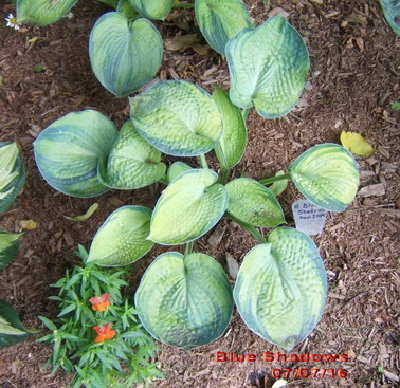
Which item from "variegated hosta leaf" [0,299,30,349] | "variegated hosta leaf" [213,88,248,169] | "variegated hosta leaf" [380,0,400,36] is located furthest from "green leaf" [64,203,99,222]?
"variegated hosta leaf" [380,0,400,36]

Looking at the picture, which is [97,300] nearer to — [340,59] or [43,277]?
[43,277]

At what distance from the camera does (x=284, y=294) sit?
4.81 ft

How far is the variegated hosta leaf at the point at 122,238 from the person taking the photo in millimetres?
1513

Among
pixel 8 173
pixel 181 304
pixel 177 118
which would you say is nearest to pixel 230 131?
pixel 177 118

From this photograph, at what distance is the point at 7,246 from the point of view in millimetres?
1617

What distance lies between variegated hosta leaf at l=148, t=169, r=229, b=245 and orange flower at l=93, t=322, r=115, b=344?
27 centimetres

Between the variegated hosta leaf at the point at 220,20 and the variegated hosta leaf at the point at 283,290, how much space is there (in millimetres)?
662

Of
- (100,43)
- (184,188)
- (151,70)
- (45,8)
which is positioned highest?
(45,8)

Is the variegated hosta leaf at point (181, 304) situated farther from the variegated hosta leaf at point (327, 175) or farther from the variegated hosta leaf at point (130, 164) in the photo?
the variegated hosta leaf at point (327, 175)

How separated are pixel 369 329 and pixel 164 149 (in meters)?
0.88

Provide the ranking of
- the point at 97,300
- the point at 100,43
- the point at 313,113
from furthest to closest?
the point at 313,113
the point at 100,43
the point at 97,300

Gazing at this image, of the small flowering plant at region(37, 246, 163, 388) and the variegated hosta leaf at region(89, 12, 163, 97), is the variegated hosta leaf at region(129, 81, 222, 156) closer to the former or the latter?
the variegated hosta leaf at region(89, 12, 163, 97)

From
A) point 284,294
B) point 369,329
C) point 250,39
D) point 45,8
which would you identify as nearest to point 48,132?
point 45,8

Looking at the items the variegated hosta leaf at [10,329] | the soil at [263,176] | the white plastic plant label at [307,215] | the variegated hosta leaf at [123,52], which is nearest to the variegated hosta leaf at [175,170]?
the soil at [263,176]
